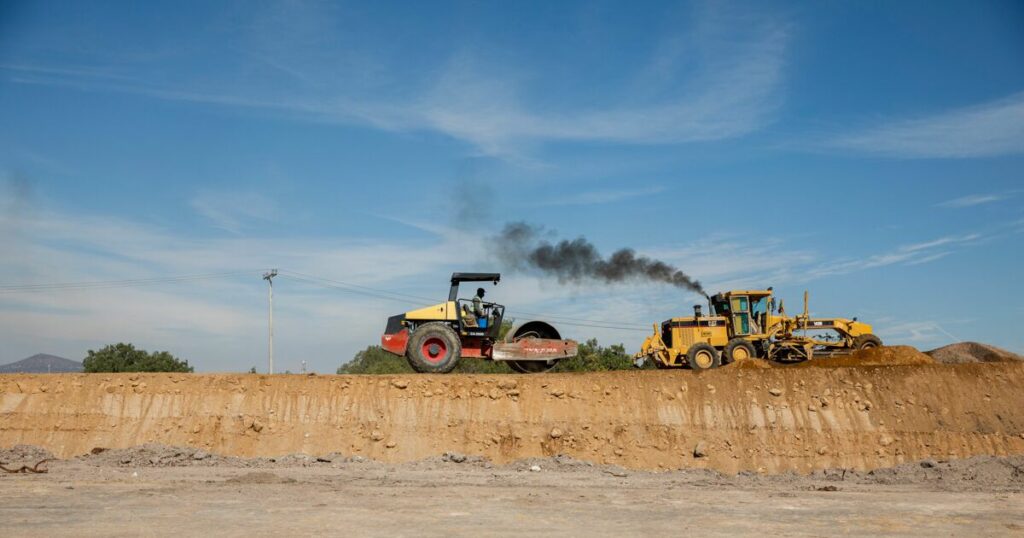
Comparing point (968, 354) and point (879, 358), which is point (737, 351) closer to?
point (879, 358)

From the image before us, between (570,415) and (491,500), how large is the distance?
590 centimetres

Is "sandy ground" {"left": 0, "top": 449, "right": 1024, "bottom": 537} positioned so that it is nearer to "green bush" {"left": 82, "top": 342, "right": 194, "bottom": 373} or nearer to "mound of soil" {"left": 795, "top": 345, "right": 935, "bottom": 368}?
"mound of soil" {"left": 795, "top": 345, "right": 935, "bottom": 368}

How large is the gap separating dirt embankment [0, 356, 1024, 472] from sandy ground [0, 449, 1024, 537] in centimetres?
82

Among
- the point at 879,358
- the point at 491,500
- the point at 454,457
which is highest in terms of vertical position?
the point at 879,358

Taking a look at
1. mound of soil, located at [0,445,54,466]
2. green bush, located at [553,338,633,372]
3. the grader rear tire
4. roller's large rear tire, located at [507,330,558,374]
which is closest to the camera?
mound of soil, located at [0,445,54,466]

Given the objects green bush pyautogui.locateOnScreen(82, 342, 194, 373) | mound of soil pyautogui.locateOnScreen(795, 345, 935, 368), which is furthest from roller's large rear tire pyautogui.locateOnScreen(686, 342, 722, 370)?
green bush pyautogui.locateOnScreen(82, 342, 194, 373)

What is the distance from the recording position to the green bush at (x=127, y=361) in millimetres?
62281

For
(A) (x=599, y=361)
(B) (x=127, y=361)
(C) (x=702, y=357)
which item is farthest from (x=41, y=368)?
(C) (x=702, y=357)

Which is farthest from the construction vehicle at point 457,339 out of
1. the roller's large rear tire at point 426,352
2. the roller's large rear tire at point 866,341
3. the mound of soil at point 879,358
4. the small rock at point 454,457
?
the roller's large rear tire at point 866,341

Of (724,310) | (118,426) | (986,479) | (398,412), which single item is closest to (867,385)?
(986,479)

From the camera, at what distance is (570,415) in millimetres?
19625

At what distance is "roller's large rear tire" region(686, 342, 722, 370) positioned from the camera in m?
24.7

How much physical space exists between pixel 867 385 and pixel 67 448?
19.1 metres

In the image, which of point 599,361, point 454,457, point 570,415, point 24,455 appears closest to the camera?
point 454,457
